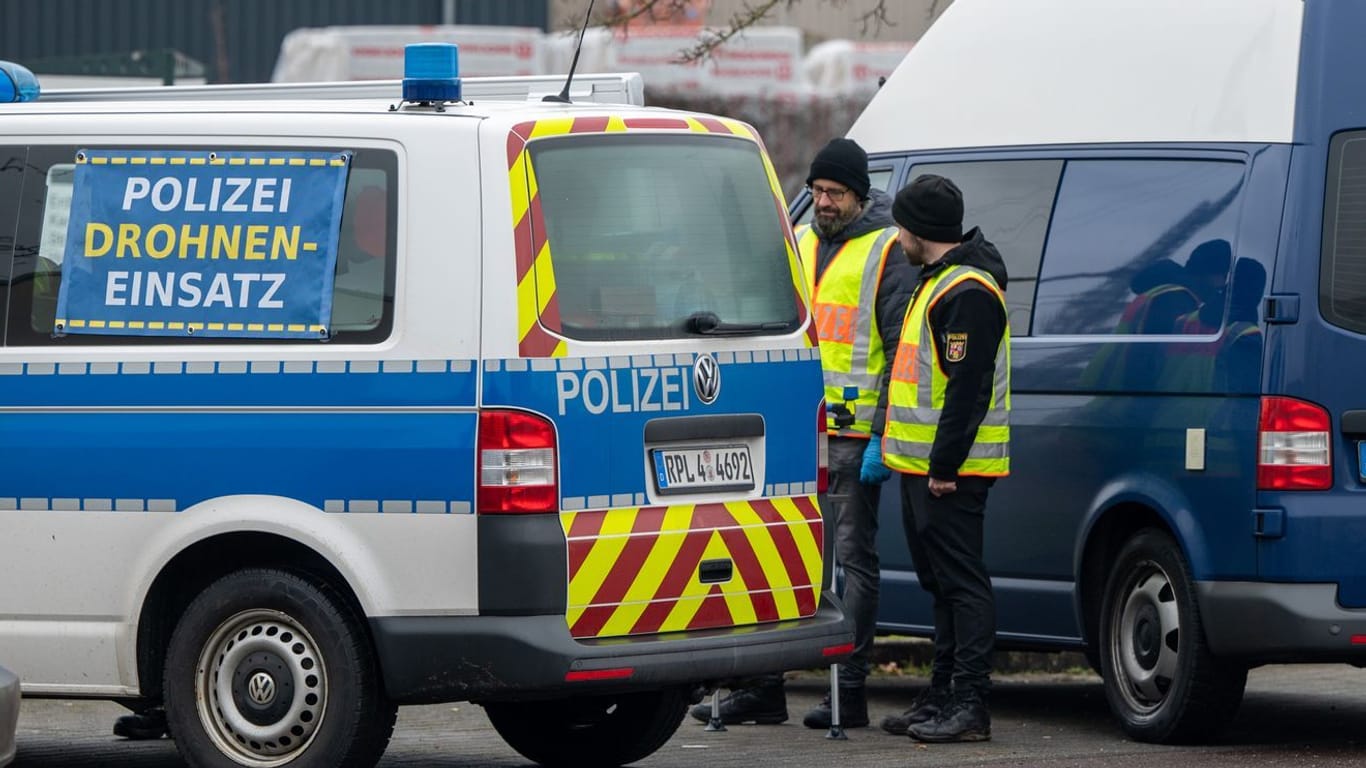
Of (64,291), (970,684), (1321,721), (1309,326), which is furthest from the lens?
(1321,721)

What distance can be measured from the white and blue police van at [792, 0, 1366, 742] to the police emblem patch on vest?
55 cm

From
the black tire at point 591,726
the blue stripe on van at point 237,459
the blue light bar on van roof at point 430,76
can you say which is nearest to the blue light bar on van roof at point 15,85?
the blue stripe on van at point 237,459

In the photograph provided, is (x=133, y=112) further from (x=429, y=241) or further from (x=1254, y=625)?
(x=1254, y=625)

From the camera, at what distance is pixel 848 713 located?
898 centimetres

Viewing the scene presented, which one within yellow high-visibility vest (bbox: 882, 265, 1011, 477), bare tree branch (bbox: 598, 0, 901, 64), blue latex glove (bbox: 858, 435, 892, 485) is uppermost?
bare tree branch (bbox: 598, 0, 901, 64)

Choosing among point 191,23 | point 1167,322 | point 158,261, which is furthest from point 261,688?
point 191,23

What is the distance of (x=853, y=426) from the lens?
8.77 metres

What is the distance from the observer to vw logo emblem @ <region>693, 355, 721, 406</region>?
6867 millimetres

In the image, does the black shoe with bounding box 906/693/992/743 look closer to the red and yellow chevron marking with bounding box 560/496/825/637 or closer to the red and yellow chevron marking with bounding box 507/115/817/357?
the red and yellow chevron marking with bounding box 560/496/825/637

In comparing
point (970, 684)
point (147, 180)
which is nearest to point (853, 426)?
point (970, 684)

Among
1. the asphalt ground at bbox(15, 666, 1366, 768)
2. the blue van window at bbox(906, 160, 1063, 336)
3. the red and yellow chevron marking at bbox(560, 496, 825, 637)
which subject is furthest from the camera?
the blue van window at bbox(906, 160, 1063, 336)

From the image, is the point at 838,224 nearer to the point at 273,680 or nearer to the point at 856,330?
the point at 856,330

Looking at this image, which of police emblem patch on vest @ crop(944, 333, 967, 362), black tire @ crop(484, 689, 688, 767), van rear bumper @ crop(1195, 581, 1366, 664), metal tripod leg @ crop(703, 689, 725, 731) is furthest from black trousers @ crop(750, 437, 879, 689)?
van rear bumper @ crop(1195, 581, 1366, 664)

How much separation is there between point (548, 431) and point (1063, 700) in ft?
14.3
